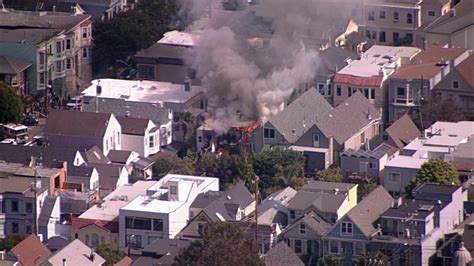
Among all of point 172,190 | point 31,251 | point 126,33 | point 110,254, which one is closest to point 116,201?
point 172,190

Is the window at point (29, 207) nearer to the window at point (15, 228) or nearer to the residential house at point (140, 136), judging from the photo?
the window at point (15, 228)

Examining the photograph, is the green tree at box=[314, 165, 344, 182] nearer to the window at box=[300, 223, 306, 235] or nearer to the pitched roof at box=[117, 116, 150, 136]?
the window at box=[300, 223, 306, 235]

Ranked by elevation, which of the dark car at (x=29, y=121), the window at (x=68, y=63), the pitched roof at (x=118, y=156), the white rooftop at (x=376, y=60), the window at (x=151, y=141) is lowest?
the pitched roof at (x=118, y=156)

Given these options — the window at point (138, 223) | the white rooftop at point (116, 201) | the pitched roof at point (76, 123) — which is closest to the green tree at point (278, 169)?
the white rooftop at point (116, 201)

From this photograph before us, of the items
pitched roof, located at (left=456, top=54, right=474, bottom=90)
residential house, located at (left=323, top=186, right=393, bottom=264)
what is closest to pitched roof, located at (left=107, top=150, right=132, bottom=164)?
residential house, located at (left=323, top=186, right=393, bottom=264)

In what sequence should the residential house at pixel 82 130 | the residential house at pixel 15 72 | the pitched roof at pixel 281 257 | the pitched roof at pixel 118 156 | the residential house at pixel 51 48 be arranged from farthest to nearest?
the residential house at pixel 51 48
the residential house at pixel 15 72
the residential house at pixel 82 130
the pitched roof at pixel 118 156
the pitched roof at pixel 281 257

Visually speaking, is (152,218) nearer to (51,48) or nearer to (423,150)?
(423,150)

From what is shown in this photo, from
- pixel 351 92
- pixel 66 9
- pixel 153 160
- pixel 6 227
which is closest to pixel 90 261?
pixel 6 227

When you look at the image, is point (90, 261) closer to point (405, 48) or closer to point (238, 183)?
point (238, 183)
